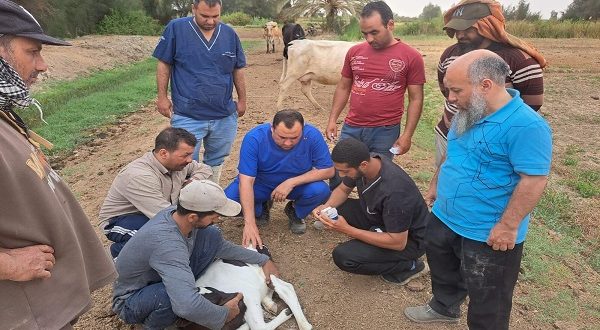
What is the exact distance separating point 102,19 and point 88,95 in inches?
729

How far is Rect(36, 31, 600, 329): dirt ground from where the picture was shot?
3.28 meters

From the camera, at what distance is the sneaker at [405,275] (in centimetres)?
356

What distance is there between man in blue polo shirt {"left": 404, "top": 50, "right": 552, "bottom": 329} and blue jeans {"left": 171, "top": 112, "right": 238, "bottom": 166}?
2223 millimetres

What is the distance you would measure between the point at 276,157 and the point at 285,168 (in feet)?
0.42

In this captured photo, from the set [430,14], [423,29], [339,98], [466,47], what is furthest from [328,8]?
[430,14]

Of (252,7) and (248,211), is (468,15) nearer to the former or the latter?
(248,211)

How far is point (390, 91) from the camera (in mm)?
4031

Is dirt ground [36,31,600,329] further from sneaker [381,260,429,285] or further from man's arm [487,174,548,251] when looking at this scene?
man's arm [487,174,548,251]

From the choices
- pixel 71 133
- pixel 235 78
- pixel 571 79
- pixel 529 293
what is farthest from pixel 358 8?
pixel 529 293

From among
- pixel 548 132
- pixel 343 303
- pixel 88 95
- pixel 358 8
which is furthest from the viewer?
pixel 358 8

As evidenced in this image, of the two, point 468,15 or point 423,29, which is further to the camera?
point 423,29

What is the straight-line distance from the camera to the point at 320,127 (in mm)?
7773

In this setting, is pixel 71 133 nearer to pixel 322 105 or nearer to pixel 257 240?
pixel 322 105

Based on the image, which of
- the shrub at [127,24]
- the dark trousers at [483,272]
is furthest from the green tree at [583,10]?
the dark trousers at [483,272]
